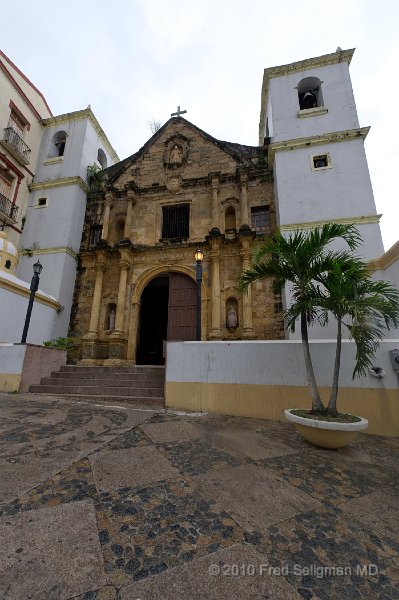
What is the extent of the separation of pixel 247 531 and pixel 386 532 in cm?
97

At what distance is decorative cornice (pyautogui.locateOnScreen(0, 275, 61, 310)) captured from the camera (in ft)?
28.7

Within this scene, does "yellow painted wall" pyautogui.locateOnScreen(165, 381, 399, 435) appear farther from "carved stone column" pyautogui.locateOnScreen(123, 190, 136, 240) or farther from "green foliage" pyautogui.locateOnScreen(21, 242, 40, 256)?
"green foliage" pyautogui.locateOnScreen(21, 242, 40, 256)

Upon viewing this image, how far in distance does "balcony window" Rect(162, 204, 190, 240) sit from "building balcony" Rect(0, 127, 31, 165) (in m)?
7.18

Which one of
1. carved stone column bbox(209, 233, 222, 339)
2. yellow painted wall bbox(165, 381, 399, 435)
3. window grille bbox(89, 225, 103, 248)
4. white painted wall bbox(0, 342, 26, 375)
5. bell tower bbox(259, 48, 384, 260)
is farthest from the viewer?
window grille bbox(89, 225, 103, 248)

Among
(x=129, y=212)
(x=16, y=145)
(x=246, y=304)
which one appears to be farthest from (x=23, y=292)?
(x=246, y=304)

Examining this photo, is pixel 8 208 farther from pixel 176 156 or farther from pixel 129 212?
pixel 176 156

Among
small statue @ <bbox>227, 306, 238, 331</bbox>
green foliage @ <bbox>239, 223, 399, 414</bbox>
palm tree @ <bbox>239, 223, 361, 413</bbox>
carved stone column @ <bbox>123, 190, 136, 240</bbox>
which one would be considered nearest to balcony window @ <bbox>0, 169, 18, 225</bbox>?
carved stone column @ <bbox>123, 190, 136, 240</bbox>

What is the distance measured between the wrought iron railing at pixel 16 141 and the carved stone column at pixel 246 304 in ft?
37.7

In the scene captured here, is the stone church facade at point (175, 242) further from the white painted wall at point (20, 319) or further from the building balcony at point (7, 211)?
the building balcony at point (7, 211)

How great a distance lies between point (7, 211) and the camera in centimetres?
1177

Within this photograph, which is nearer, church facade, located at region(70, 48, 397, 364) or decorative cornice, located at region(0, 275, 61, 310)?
decorative cornice, located at region(0, 275, 61, 310)

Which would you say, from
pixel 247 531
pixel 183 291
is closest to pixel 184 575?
pixel 247 531

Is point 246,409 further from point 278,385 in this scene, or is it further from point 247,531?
point 247,531

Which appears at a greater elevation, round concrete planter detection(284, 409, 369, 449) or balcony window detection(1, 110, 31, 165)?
balcony window detection(1, 110, 31, 165)
